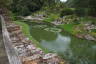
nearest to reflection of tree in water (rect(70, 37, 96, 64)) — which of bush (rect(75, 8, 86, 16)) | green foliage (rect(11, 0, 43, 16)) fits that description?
bush (rect(75, 8, 86, 16))

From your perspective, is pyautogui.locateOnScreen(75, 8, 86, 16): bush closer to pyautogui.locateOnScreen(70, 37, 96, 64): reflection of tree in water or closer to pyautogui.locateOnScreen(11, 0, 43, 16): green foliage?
pyautogui.locateOnScreen(70, 37, 96, 64): reflection of tree in water

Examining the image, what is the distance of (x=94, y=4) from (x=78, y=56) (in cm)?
996

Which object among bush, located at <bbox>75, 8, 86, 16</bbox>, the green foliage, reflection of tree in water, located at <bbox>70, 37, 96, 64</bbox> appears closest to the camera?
reflection of tree in water, located at <bbox>70, 37, 96, 64</bbox>

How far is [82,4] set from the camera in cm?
1991

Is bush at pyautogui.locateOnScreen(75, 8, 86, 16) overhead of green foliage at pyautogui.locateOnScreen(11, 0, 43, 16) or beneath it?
beneath

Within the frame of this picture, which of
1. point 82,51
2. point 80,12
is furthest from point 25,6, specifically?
point 82,51

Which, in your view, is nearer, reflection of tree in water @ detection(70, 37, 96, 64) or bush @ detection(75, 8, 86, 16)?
reflection of tree in water @ detection(70, 37, 96, 64)

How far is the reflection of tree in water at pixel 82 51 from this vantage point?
33.8 ft

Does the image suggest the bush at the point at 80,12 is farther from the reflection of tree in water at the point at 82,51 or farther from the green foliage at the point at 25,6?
the green foliage at the point at 25,6

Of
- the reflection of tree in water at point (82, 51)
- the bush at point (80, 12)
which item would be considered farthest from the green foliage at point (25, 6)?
the reflection of tree in water at point (82, 51)

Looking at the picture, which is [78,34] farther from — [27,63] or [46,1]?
[46,1]

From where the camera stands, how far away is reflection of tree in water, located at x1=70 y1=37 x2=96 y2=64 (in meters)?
10.3

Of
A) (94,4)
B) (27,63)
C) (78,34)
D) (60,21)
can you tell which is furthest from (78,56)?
(60,21)

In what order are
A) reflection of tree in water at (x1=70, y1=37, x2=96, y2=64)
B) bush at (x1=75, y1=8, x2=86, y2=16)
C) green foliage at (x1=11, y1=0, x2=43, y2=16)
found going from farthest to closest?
green foliage at (x1=11, y1=0, x2=43, y2=16) < bush at (x1=75, y1=8, x2=86, y2=16) < reflection of tree in water at (x1=70, y1=37, x2=96, y2=64)
